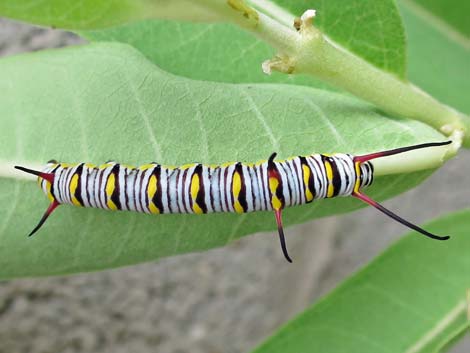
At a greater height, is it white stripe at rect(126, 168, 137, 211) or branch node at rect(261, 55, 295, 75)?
branch node at rect(261, 55, 295, 75)

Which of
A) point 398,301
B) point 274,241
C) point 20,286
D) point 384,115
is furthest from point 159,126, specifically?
point 274,241

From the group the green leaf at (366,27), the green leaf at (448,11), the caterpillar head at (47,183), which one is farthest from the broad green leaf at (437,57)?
the caterpillar head at (47,183)

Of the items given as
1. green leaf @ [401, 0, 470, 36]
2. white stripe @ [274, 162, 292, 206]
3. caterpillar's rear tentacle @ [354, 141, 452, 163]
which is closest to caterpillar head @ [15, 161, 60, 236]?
white stripe @ [274, 162, 292, 206]

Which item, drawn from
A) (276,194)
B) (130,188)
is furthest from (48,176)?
(276,194)

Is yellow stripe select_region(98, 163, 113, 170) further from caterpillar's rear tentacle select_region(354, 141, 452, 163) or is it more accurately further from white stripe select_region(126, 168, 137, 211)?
caterpillar's rear tentacle select_region(354, 141, 452, 163)

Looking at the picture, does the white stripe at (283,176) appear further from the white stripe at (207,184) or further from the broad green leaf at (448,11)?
the broad green leaf at (448,11)

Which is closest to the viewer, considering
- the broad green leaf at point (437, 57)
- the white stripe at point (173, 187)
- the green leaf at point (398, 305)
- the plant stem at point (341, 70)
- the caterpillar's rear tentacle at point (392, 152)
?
the plant stem at point (341, 70)
